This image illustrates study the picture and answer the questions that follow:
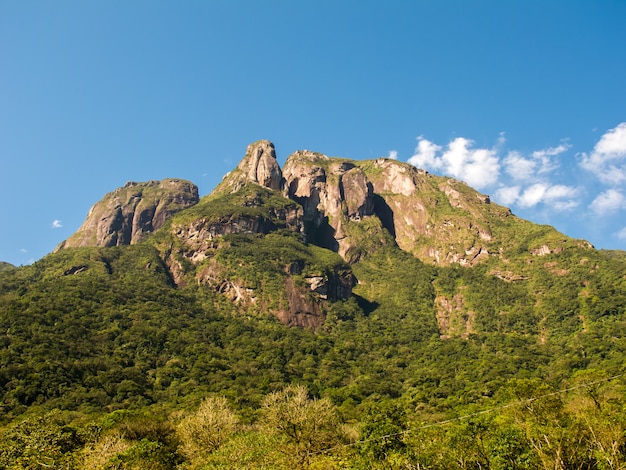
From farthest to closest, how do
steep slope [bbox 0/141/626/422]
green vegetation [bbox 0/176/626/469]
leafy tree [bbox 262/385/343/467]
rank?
steep slope [bbox 0/141/626/422]
leafy tree [bbox 262/385/343/467]
green vegetation [bbox 0/176/626/469]

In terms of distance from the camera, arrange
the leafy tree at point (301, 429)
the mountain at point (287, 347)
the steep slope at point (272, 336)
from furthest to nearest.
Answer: the steep slope at point (272, 336)
the mountain at point (287, 347)
the leafy tree at point (301, 429)

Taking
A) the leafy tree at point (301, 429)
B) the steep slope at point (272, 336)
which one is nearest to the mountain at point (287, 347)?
the steep slope at point (272, 336)

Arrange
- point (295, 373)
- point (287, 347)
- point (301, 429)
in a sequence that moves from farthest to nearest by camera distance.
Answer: point (287, 347)
point (295, 373)
point (301, 429)

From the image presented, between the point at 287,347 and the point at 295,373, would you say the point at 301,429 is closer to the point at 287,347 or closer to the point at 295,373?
the point at 295,373

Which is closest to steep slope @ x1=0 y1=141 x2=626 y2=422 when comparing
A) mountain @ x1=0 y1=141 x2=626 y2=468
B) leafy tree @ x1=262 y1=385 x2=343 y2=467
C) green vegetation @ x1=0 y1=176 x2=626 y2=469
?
mountain @ x1=0 y1=141 x2=626 y2=468

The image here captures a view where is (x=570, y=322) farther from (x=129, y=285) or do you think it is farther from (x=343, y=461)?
(x=129, y=285)

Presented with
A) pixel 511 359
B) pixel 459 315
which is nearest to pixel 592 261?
pixel 459 315

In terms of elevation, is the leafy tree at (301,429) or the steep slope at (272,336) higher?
the steep slope at (272,336)

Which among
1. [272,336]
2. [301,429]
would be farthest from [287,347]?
[301,429]

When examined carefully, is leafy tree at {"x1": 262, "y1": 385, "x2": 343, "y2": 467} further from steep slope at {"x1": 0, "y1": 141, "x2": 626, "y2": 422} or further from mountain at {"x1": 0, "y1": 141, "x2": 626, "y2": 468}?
steep slope at {"x1": 0, "y1": 141, "x2": 626, "y2": 422}

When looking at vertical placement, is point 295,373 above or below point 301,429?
above

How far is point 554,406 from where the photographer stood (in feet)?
181

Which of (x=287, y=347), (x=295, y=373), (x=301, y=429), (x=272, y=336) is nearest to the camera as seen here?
(x=301, y=429)

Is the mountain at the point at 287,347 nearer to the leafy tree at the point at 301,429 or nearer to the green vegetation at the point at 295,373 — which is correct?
the green vegetation at the point at 295,373
